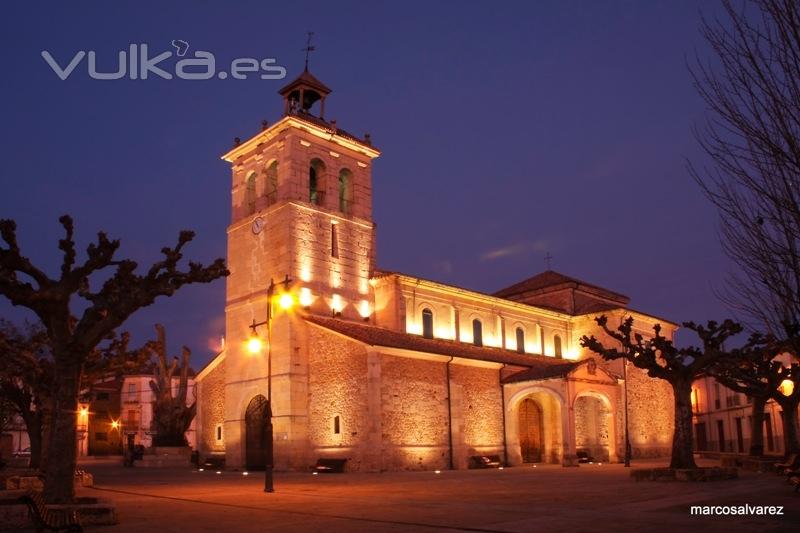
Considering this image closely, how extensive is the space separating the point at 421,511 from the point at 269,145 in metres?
28.7

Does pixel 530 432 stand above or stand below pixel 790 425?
below

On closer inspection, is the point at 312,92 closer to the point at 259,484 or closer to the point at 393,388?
the point at 393,388

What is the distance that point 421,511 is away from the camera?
15.8 metres

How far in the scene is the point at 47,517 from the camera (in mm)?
11250

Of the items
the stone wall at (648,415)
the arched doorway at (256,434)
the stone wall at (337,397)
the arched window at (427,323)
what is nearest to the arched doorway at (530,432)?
the arched window at (427,323)

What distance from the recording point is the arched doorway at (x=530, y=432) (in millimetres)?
42062

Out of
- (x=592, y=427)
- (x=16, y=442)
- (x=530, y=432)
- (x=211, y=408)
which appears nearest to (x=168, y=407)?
(x=211, y=408)

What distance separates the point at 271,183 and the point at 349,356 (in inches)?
481

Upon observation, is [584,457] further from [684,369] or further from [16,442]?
[16,442]

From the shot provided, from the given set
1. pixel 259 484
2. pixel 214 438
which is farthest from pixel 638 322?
pixel 259 484

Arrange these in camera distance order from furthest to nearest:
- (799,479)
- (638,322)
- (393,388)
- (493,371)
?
(638,322) → (493,371) → (393,388) → (799,479)

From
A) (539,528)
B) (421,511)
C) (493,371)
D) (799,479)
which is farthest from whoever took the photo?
(493,371)

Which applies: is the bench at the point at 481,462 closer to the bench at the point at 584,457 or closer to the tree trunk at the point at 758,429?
the bench at the point at 584,457

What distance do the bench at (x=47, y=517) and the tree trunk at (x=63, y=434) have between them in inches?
86.5
